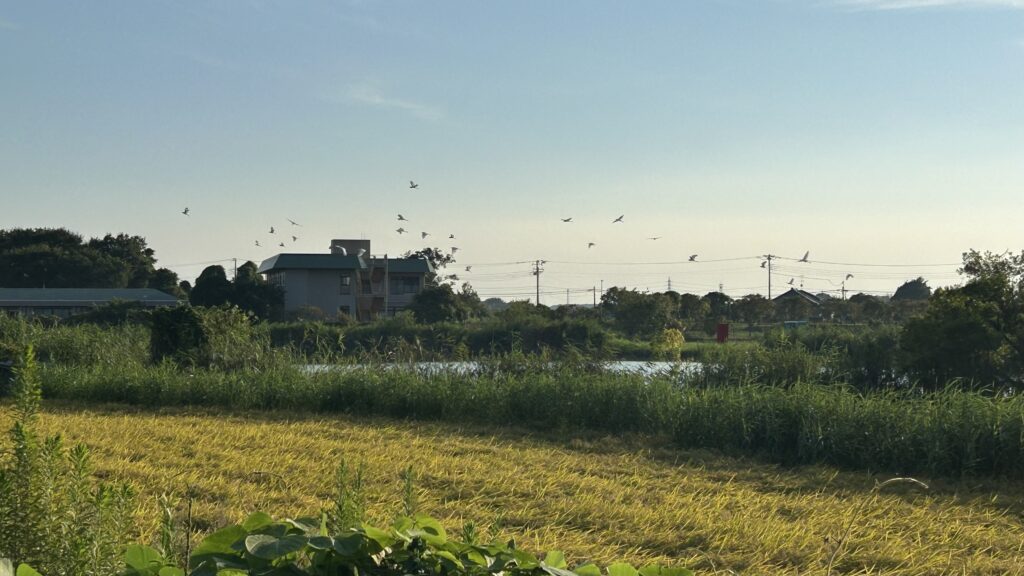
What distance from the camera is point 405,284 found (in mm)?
50688

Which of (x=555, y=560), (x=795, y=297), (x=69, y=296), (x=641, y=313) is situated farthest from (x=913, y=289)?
(x=555, y=560)

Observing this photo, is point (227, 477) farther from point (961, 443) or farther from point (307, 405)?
point (961, 443)

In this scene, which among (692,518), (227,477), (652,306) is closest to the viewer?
(692,518)

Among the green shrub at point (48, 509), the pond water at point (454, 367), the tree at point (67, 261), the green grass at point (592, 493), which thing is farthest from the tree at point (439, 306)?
the green shrub at point (48, 509)

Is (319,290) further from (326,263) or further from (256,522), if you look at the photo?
(256,522)

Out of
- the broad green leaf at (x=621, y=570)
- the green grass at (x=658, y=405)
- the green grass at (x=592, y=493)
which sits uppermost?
the broad green leaf at (x=621, y=570)

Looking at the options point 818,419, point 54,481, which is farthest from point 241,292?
point 54,481

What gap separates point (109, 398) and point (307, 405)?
8.60 ft

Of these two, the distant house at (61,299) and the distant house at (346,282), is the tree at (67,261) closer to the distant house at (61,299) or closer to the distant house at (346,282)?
the distant house at (61,299)

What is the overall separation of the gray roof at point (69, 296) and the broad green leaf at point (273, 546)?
44189 mm

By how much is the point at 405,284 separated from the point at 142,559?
160 feet

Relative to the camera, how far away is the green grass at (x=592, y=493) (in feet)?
16.6

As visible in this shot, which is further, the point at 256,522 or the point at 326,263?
the point at 326,263

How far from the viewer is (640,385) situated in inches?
410
